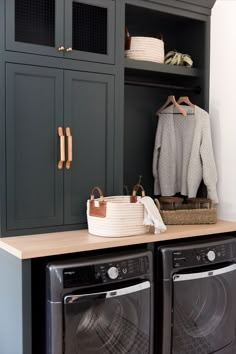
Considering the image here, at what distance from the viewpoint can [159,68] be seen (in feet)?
9.49

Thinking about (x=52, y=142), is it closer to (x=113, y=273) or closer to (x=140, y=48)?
(x=113, y=273)

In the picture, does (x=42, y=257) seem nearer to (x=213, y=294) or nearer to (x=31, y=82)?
(x=31, y=82)

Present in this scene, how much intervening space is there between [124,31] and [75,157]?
85cm

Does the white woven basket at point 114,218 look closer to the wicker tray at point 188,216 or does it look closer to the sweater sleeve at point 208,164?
the wicker tray at point 188,216

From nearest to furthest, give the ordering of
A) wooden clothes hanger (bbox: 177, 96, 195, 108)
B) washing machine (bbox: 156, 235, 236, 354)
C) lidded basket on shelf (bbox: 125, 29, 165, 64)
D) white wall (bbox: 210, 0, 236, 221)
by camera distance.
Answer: washing machine (bbox: 156, 235, 236, 354) → lidded basket on shelf (bbox: 125, 29, 165, 64) → white wall (bbox: 210, 0, 236, 221) → wooden clothes hanger (bbox: 177, 96, 195, 108)

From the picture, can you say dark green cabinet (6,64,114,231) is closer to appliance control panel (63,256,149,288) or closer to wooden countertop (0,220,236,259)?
wooden countertop (0,220,236,259)

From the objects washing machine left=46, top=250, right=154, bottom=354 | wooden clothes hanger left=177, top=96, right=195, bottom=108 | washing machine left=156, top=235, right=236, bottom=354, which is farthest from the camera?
wooden clothes hanger left=177, top=96, right=195, bottom=108

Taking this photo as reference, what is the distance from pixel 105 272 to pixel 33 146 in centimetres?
78

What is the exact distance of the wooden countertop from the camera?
2020mm

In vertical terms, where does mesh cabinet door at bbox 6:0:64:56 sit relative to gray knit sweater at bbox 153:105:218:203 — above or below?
above

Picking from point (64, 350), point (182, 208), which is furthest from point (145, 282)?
point (182, 208)

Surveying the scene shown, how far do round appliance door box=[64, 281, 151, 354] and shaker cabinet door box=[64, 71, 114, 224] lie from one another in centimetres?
56

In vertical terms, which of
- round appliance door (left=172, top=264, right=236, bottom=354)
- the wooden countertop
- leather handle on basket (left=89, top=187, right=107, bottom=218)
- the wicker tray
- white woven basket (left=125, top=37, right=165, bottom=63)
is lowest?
round appliance door (left=172, top=264, right=236, bottom=354)

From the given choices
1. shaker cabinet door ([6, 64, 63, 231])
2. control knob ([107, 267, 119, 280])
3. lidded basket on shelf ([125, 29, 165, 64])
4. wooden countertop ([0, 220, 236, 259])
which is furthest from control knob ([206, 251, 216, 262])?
lidded basket on shelf ([125, 29, 165, 64])
